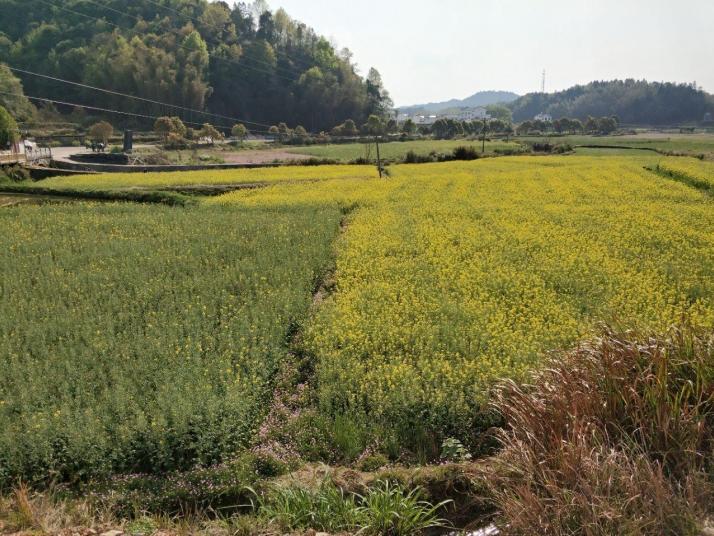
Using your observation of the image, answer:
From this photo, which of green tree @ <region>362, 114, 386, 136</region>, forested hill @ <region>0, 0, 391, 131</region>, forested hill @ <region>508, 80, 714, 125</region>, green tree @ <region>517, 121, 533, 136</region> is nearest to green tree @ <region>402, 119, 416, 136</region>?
A: green tree @ <region>362, 114, 386, 136</region>

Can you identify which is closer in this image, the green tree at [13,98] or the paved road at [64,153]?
the paved road at [64,153]

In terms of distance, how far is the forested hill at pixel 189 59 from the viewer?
78.6 meters

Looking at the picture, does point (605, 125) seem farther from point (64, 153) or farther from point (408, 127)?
point (64, 153)

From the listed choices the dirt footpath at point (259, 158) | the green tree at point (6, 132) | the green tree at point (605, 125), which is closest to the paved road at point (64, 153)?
the green tree at point (6, 132)

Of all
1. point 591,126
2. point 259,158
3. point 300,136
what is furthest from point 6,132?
point 591,126

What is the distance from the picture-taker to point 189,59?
83312 millimetres

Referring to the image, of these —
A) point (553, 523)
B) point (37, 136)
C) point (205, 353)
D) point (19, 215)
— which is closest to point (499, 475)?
point (553, 523)

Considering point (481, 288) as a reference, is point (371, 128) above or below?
above

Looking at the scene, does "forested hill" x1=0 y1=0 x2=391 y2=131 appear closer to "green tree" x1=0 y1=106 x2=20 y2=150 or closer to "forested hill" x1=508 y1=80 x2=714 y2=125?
"green tree" x1=0 y1=106 x2=20 y2=150

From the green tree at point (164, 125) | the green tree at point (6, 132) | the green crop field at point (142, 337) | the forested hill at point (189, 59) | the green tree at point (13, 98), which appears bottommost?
the green crop field at point (142, 337)

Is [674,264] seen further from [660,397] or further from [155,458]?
[155,458]

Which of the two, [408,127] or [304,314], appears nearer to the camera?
[304,314]

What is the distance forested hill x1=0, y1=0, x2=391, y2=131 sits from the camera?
78.6 meters

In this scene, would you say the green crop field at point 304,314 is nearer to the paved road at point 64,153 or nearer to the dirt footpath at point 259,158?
the dirt footpath at point 259,158
